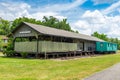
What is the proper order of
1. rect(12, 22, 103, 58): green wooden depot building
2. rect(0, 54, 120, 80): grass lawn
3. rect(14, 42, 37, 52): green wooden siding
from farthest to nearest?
rect(14, 42, 37, 52): green wooden siding → rect(12, 22, 103, 58): green wooden depot building → rect(0, 54, 120, 80): grass lawn

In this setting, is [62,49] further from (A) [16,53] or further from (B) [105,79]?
(B) [105,79]

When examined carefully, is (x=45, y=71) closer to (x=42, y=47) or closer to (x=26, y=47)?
(x=42, y=47)

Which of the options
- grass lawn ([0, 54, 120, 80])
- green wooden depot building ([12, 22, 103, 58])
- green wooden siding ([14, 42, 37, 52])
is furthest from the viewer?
green wooden siding ([14, 42, 37, 52])

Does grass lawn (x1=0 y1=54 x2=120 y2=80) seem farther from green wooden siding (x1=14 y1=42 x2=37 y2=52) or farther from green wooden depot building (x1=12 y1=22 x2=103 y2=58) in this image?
green wooden siding (x1=14 y1=42 x2=37 y2=52)

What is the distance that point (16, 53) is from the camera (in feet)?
97.7

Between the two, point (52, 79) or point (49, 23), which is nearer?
point (52, 79)

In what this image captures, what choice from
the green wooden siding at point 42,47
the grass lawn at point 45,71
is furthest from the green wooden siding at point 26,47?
the grass lawn at point 45,71

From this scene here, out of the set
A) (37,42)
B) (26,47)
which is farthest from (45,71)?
(26,47)

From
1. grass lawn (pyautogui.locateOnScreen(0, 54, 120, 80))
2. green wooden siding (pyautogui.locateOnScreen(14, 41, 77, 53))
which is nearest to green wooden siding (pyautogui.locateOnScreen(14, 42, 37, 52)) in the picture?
green wooden siding (pyautogui.locateOnScreen(14, 41, 77, 53))

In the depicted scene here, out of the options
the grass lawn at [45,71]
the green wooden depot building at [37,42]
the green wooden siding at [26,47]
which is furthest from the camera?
the green wooden siding at [26,47]

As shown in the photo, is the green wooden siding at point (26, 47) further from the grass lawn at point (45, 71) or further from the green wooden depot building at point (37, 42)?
the grass lawn at point (45, 71)

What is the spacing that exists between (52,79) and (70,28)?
7739 centimetres

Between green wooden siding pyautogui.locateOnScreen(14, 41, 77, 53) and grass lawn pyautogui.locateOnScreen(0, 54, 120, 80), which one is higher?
green wooden siding pyautogui.locateOnScreen(14, 41, 77, 53)

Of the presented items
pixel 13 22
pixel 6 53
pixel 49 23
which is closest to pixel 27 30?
pixel 6 53
